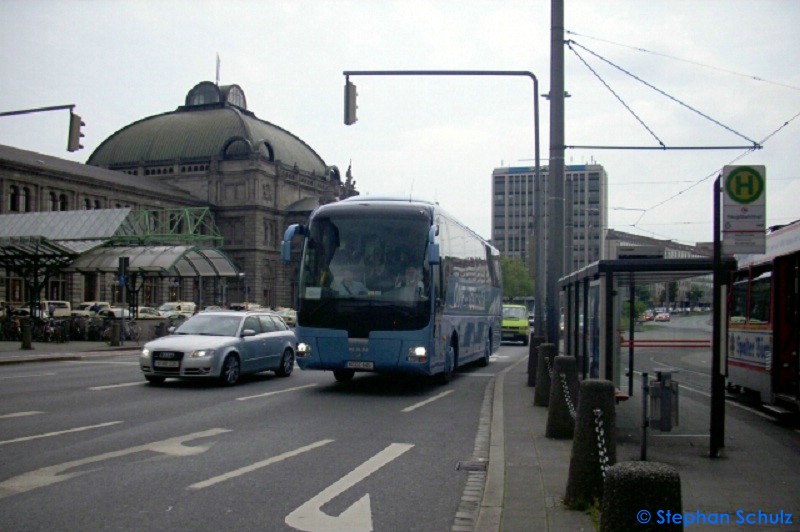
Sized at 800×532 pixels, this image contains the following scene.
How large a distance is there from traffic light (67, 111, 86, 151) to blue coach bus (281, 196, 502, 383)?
8.83 meters

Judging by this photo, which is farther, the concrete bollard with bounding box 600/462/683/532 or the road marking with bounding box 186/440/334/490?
the road marking with bounding box 186/440/334/490

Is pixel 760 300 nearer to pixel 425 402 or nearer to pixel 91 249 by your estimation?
pixel 425 402

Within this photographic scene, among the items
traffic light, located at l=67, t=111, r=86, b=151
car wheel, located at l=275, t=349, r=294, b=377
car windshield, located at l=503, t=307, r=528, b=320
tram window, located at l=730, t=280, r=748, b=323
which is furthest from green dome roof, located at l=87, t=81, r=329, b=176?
tram window, located at l=730, t=280, r=748, b=323

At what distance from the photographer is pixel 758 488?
24.5ft

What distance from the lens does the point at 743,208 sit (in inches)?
348

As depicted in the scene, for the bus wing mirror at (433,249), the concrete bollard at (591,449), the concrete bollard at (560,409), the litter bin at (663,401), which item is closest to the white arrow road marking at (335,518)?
the concrete bollard at (591,449)

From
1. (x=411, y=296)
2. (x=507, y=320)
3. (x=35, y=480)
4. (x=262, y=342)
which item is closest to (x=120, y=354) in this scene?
(x=262, y=342)

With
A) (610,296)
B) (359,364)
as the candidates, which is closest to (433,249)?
(359,364)

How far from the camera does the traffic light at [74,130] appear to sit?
71.6 ft

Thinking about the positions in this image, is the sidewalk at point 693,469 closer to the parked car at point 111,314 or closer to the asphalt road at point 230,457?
the asphalt road at point 230,457

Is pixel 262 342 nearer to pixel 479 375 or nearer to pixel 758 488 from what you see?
pixel 479 375

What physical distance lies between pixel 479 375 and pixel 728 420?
31.4ft

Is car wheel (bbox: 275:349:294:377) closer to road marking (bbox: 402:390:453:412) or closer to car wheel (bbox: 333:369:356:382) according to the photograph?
car wheel (bbox: 333:369:356:382)

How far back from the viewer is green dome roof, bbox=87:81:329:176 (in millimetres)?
101562
